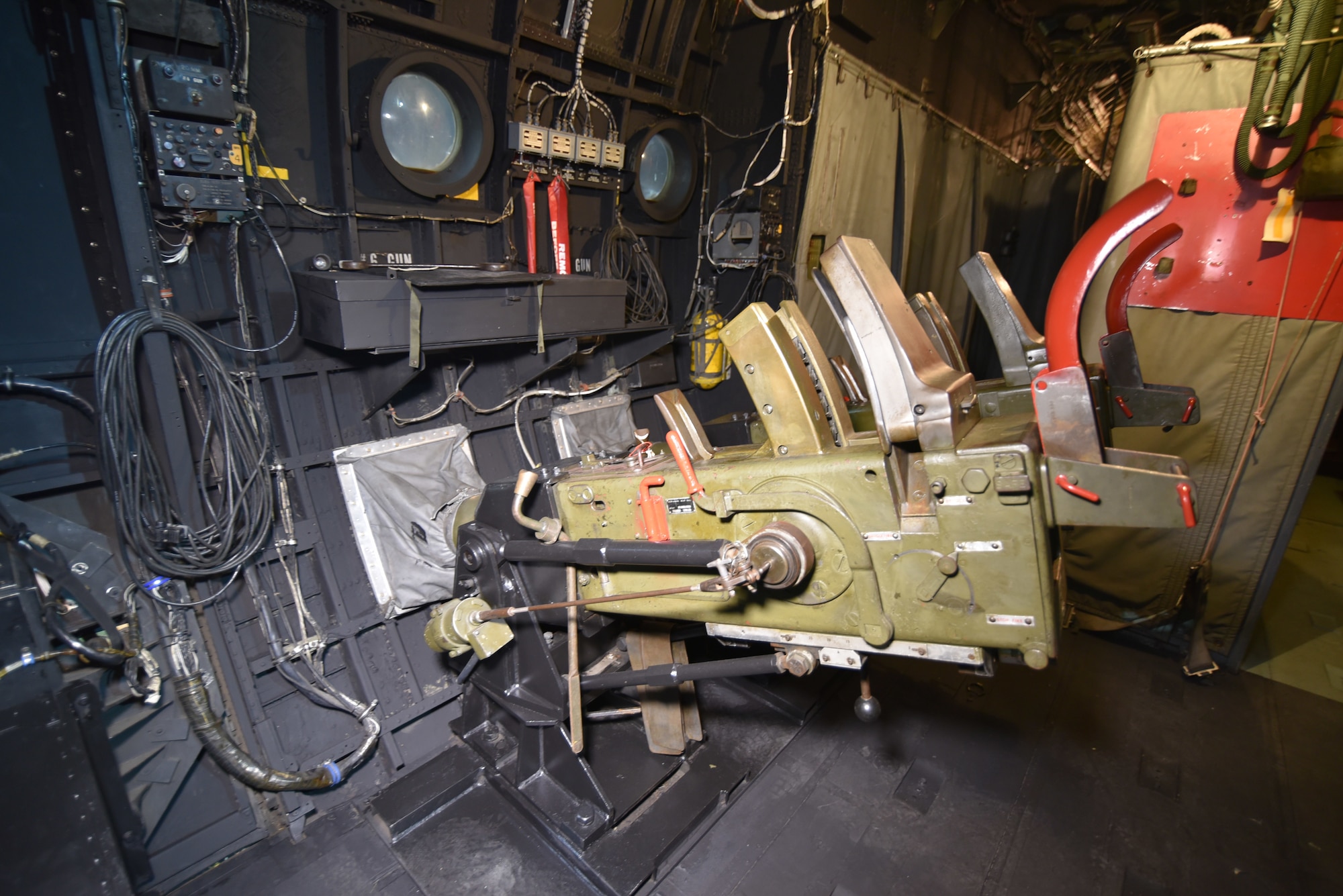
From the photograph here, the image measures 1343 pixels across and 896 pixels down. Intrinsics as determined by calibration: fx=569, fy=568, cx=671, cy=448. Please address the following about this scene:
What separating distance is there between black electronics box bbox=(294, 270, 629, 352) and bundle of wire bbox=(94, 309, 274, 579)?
1.53ft

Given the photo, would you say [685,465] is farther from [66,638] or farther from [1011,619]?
[66,638]

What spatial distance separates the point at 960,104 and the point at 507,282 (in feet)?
19.4

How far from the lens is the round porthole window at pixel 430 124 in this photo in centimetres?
298

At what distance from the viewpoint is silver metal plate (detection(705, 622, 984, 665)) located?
150cm

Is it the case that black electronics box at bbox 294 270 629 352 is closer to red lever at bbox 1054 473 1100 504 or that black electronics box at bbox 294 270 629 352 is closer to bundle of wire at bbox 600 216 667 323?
bundle of wire at bbox 600 216 667 323

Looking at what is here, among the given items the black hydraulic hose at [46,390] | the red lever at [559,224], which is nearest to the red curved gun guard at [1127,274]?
the red lever at [559,224]

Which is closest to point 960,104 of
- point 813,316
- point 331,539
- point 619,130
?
point 813,316

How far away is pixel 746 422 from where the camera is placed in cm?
330

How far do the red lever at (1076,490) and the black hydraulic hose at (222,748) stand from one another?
3.14 metres

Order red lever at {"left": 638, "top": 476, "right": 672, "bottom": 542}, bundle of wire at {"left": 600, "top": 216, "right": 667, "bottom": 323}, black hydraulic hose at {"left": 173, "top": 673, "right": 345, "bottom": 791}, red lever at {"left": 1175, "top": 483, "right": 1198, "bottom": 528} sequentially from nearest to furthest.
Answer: red lever at {"left": 1175, "top": 483, "right": 1198, "bottom": 528} → red lever at {"left": 638, "top": 476, "right": 672, "bottom": 542} → black hydraulic hose at {"left": 173, "top": 673, "right": 345, "bottom": 791} → bundle of wire at {"left": 600, "top": 216, "right": 667, "bottom": 323}

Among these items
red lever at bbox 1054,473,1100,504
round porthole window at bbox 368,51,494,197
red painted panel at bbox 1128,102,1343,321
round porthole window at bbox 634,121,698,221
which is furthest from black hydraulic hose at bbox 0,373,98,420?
red painted panel at bbox 1128,102,1343,321

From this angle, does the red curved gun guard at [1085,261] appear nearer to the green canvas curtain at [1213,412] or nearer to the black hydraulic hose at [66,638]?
the green canvas curtain at [1213,412]

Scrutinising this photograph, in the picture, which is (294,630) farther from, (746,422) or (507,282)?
(746,422)

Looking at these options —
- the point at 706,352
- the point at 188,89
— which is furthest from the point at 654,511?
the point at 706,352
